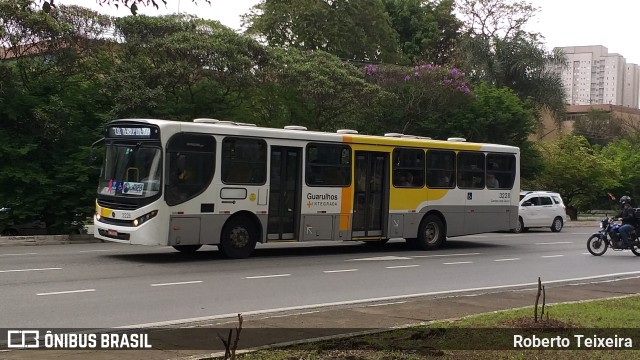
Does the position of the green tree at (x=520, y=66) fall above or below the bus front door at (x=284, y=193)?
above

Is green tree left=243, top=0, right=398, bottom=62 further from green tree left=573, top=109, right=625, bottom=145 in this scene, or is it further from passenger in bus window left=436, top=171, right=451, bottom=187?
green tree left=573, top=109, right=625, bottom=145

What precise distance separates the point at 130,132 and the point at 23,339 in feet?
26.9

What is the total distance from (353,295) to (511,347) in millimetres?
4607

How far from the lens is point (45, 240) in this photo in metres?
19.0

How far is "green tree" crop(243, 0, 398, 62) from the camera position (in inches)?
1553

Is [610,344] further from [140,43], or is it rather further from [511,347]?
[140,43]

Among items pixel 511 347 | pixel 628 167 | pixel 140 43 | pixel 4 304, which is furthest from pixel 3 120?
pixel 628 167

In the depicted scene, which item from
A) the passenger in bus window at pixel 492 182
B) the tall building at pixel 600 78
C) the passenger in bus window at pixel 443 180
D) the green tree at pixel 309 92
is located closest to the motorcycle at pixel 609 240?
the passenger in bus window at pixel 492 182

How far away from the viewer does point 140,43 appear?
76.4 ft

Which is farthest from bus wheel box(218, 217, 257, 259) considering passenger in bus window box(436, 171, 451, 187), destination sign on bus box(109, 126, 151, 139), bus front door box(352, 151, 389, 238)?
passenger in bus window box(436, 171, 451, 187)

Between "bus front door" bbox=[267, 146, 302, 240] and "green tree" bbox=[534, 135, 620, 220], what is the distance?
28.9 metres

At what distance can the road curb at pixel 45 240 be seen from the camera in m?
18.2

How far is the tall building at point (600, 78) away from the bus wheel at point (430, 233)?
8356 centimetres

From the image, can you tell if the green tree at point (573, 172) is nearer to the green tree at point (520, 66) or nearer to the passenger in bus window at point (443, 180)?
the green tree at point (520, 66)
